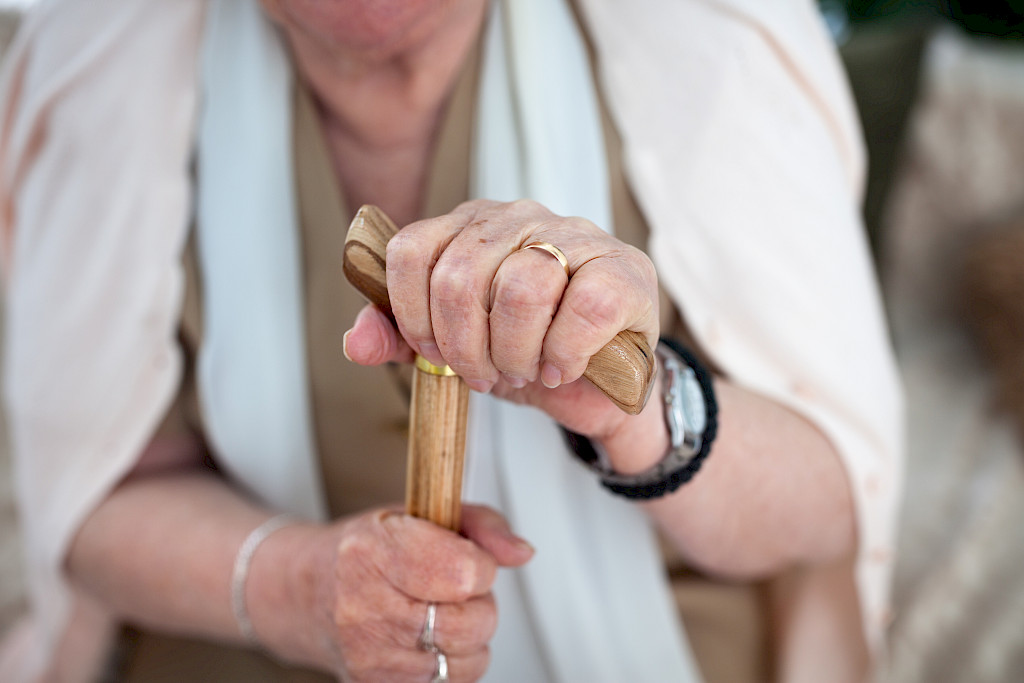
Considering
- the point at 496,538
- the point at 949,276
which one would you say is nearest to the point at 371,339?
the point at 496,538

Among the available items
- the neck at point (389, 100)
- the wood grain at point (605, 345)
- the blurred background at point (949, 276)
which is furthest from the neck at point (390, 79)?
the blurred background at point (949, 276)

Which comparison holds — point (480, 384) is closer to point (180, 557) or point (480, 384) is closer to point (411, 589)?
point (411, 589)

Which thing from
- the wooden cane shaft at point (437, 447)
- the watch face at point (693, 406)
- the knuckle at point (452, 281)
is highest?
the knuckle at point (452, 281)

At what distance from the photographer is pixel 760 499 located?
624mm

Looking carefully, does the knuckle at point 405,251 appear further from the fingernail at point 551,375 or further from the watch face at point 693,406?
the watch face at point 693,406

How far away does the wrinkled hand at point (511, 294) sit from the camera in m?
0.34

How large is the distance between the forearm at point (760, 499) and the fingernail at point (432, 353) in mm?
237

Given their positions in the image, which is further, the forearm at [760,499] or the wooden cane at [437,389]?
the forearm at [760,499]

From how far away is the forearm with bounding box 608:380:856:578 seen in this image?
592 mm

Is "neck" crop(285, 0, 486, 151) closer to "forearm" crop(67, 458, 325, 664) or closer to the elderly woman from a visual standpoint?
the elderly woman

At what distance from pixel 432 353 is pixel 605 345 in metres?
0.09

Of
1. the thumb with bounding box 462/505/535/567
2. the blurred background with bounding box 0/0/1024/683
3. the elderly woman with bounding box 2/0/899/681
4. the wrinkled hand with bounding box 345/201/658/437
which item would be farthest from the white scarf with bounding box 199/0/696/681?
the blurred background with bounding box 0/0/1024/683

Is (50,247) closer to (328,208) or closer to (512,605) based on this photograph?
(328,208)

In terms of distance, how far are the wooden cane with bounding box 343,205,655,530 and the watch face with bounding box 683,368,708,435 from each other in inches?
6.2
